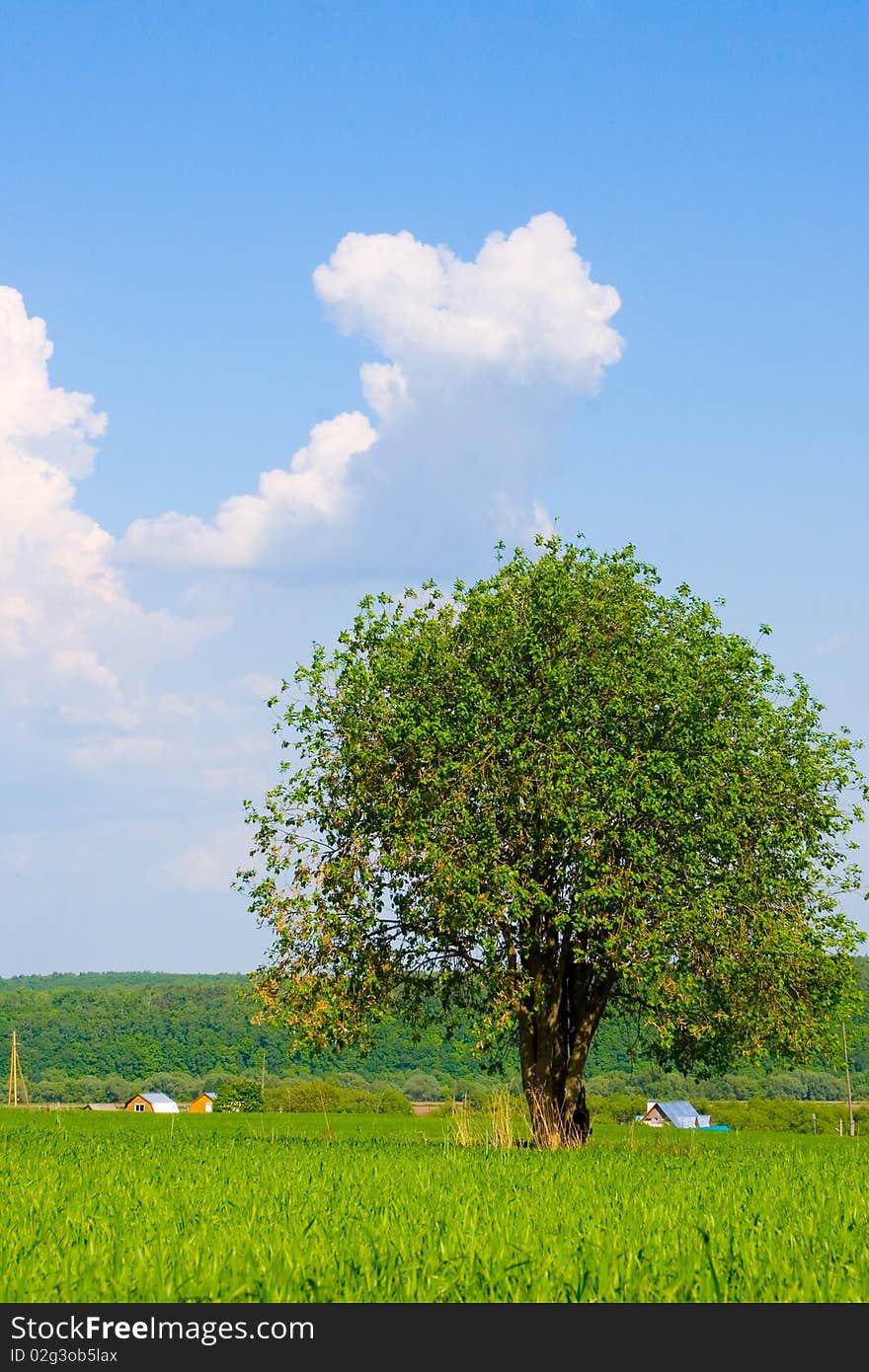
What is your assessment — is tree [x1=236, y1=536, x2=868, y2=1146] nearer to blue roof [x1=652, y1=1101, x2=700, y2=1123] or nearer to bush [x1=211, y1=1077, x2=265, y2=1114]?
blue roof [x1=652, y1=1101, x2=700, y2=1123]

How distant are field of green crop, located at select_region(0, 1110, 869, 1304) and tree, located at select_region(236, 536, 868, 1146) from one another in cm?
992

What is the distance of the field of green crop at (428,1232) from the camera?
7.09 metres

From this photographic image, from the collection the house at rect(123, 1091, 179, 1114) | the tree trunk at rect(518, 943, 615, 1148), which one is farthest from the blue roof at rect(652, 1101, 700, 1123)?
the tree trunk at rect(518, 943, 615, 1148)

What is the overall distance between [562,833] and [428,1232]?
1788 cm

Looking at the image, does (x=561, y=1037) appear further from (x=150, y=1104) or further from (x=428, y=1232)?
(x=150, y=1104)

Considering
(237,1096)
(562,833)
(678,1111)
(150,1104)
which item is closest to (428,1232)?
(562,833)

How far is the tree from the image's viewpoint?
1044 inches

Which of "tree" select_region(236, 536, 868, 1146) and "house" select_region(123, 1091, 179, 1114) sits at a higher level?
"tree" select_region(236, 536, 868, 1146)

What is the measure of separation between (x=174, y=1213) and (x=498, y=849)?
16.6m

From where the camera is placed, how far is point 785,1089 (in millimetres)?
177250

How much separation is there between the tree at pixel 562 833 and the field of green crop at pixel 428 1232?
9916mm

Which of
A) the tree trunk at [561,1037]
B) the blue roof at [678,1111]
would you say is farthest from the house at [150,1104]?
the tree trunk at [561,1037]

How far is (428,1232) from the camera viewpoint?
9172 mm

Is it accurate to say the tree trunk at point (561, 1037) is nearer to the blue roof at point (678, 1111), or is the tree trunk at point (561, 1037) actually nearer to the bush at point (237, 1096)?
the blue roof at point (678, 1111)
